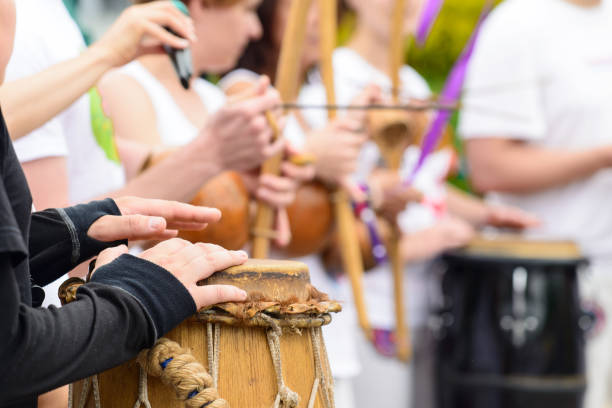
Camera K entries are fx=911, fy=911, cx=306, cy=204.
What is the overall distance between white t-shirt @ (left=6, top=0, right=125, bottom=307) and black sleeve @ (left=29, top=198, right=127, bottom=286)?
0.23 metres

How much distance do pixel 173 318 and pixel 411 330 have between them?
209cm

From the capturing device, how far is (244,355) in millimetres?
994

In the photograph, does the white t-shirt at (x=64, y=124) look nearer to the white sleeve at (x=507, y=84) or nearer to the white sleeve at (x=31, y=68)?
the white sleeve at (x=31, y=68)

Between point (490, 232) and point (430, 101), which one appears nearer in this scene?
point (430, 101)

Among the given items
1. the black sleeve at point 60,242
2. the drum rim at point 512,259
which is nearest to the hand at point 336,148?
the drum rim at point 512,259

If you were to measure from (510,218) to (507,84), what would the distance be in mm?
420

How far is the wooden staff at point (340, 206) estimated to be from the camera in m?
2.09

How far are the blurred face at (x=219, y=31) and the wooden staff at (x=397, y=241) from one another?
0.46 m

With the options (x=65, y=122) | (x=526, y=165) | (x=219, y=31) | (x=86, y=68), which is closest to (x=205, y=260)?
(x=86, y=68)

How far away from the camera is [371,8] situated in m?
2.82

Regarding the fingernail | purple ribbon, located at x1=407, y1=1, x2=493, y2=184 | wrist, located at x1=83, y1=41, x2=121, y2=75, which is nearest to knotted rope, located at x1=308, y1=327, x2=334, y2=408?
the fingernail

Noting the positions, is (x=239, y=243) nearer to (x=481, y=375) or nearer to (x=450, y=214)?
(x=481, y=375)

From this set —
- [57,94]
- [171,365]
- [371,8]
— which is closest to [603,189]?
[371,8]

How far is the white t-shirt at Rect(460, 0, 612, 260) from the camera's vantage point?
8.90ft
